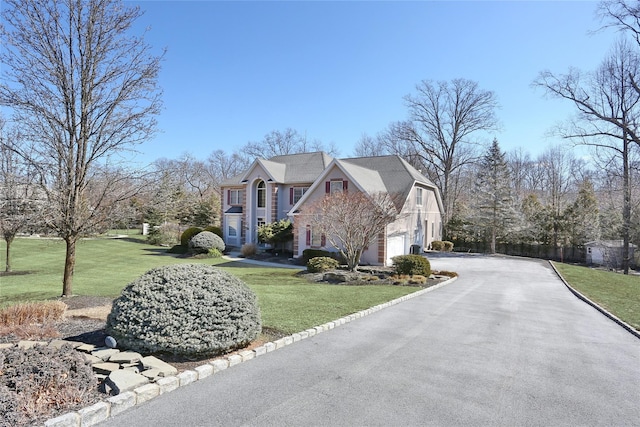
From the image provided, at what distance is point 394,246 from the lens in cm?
2264

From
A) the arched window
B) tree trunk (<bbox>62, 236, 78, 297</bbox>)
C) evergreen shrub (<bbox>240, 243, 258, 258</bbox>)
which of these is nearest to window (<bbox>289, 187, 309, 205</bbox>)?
the arched window

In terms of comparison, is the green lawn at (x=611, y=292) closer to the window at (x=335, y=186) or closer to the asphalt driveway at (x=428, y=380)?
the asphalt driveway at (x=428, y=380)

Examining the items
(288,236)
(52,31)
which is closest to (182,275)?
(52,31)

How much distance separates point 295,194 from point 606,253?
24759mm

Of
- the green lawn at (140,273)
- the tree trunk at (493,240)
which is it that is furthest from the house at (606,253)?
the green lawn at (140,273)

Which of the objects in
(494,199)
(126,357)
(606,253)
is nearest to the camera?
(126,357)

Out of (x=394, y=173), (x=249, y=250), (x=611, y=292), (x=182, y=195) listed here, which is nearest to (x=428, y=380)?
(x=611, y=292)

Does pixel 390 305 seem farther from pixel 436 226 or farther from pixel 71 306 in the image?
pixel 436 226

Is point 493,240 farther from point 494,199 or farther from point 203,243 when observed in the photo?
point 203,243

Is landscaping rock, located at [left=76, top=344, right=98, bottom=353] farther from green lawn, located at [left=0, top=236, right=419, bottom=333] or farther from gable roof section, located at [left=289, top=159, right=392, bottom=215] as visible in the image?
gable roof section, located at [left=289, top=159, right=392, bottom=215]

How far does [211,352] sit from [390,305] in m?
5.87

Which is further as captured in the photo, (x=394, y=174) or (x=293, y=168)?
(x=293, y=168)

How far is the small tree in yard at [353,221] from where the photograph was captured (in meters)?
17.3

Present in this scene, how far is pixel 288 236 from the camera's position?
25.7 meters
